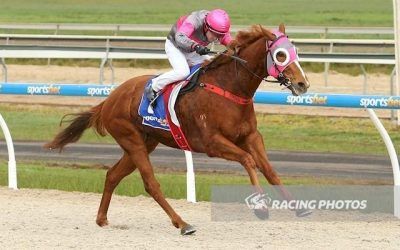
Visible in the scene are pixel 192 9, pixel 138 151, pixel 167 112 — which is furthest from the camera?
pixel 192 9

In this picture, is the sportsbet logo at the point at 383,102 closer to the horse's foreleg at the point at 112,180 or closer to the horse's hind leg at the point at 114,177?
the horse's hind leg at the point at 114,177

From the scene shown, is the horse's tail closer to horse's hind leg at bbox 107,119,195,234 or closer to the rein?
horse's hind leg at bbox 107,119,195,234

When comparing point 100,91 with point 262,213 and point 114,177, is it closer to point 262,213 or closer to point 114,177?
point 114,177

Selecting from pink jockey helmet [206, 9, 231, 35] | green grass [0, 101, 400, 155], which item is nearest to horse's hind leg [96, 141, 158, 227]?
pink jockey helmet [206, 9, 231, 35]

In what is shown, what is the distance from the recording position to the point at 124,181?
1209cm

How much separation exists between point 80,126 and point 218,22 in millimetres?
1927

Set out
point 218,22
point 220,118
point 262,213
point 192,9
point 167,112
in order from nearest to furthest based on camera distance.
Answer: point 262,213, point 220,118, point 218,22, point 167,112, point 192,9

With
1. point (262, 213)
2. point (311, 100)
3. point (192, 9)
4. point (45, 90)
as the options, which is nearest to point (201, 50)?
point (262, 213)

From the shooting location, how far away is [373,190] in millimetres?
10242

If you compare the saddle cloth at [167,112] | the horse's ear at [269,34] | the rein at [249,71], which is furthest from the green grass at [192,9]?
the horse's ear at [269,34]

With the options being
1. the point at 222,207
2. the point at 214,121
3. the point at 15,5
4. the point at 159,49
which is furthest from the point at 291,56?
the point at 15,5

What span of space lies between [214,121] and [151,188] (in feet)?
2.81

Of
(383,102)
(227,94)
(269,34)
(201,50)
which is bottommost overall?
(227,94)

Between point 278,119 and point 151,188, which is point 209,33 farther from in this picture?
point 278,119
